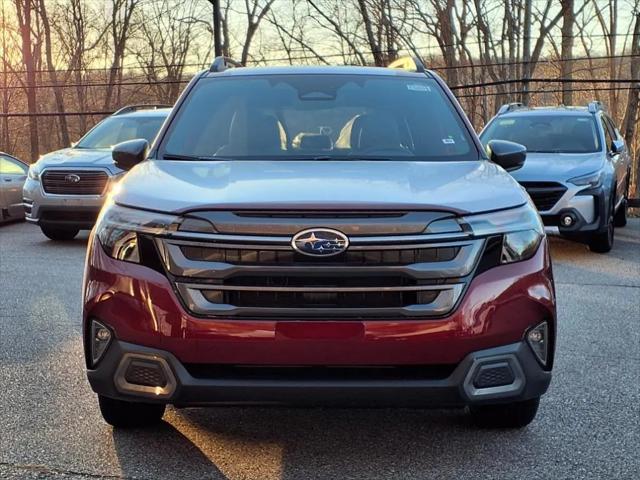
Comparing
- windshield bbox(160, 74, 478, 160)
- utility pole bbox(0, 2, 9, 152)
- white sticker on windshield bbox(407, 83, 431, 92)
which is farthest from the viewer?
utility pole bbox(0, 2, 9, 152)

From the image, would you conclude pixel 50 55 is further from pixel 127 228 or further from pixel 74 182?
pixel 127 228

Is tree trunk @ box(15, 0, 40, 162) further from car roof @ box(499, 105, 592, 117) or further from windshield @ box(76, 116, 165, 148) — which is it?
car roof @ box(499, 105, 592, 117)

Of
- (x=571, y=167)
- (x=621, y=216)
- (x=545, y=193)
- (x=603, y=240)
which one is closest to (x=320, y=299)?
(x=545, y=193)

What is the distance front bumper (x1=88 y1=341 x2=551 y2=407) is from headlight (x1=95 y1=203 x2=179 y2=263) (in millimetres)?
366

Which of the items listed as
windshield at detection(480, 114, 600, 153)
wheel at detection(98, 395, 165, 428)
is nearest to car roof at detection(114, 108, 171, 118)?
windshield at detection(480, 114, 600, 153)

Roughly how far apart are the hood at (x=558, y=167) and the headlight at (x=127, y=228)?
22.6 ft

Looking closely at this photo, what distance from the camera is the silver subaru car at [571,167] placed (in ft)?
29.5

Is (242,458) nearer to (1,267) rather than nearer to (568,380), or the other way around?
(568,380)

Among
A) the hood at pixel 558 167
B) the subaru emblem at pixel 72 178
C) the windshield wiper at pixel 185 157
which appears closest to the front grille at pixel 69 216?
the subaru emblem at pixel 72 178

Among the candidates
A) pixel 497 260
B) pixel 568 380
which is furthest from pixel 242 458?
pixel 568 380

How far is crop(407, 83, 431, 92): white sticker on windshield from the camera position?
14.9ft

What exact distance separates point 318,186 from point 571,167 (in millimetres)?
6873

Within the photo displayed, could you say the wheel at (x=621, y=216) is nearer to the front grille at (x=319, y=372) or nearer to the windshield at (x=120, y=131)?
the windshield at (x=120, y=131)

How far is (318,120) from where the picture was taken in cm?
431
